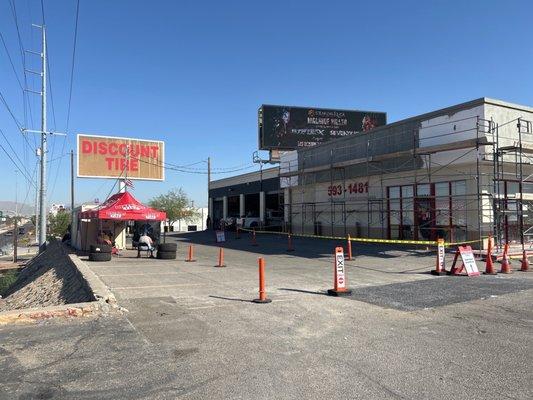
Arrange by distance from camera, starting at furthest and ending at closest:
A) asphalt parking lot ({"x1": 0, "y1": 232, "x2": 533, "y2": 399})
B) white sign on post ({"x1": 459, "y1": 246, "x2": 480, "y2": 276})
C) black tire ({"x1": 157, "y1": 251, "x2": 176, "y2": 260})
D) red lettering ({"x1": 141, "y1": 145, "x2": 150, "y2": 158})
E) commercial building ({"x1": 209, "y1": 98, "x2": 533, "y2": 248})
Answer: red lettering ({"x1": 141, "y1": 145, "x2": 150, "y2": 158}), black tire ({"x1": 157, "y1": 251, "x2": 176, "y2": 260}), commercial building ({"x1": 209, "y1": 98, "x2": 533, "y2": 248}), white sign on post ({"x1": 459, "y1": 246, "x2": 480, "y2": 276}), asphalt parking lot ({"x1": 0, "y1": 232, "x2": 533, "y2": 399})

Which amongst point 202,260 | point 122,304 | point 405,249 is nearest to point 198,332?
point 122,304

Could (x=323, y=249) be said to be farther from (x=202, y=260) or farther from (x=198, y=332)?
(x=198, y=332)

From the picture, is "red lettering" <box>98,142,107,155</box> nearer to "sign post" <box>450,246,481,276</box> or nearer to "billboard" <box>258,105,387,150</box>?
"billboard" <box>258,105,387,150</box>

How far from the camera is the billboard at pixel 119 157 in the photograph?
4069 cm

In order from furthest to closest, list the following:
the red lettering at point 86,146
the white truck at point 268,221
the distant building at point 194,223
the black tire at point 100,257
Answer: the distant building at point 194,223 < the white truck at point 268,221 < the red lettering at point 86,146 < the black tire at point 100,257

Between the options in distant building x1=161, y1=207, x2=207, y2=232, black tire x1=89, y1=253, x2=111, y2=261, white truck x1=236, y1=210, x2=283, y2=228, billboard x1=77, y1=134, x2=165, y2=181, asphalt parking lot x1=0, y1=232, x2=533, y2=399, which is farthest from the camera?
distant building x1=161, y1=207, x2=207, y2=232

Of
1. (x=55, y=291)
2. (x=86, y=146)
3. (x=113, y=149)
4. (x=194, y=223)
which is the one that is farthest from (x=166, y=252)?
(x=194, y=223)

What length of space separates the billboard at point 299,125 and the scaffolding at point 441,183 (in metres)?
15.2

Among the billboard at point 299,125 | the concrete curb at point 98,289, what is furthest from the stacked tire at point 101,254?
the billboard at point 299,125

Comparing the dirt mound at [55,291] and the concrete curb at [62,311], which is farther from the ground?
the concrete curb at [62,311]

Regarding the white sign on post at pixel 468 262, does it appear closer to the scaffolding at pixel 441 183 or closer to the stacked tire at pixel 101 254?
the scaffolding at pixel 441 183

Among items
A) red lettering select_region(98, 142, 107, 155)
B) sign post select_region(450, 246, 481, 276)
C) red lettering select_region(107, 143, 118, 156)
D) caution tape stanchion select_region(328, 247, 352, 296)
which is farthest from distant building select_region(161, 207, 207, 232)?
caution tape stanchion select_region(328, 247, 352, 296)

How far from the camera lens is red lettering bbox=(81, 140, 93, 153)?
4053 cm

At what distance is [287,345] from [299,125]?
4102 centimetres
